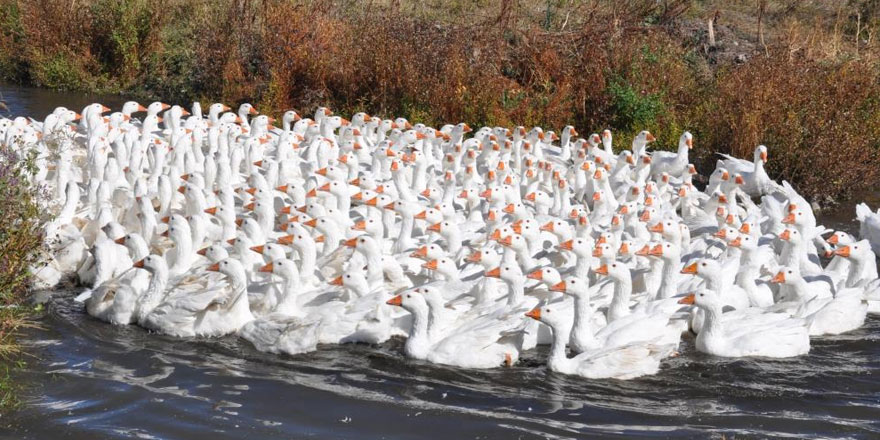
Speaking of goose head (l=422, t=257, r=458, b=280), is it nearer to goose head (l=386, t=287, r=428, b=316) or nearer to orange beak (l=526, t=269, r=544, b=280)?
orange beak (l=526, t=269, r=544, b=280)

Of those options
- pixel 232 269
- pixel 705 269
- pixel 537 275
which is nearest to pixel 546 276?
pixel 537 275

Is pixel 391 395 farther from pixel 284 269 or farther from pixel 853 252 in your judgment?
pixel 853 252

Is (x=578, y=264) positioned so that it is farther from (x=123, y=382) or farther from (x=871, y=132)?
(x=871, y=132)

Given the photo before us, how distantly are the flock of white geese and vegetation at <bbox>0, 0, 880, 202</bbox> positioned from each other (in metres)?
1.78

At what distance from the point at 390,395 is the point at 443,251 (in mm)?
2924

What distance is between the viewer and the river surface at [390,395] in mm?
8055

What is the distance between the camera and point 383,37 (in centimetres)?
2003

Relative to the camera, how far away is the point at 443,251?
11375 millimetres

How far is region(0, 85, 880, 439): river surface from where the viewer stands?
26.4 feet

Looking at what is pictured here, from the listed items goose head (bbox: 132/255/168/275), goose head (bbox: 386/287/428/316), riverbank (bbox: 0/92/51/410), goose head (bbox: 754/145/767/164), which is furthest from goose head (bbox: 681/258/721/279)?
riverbank (bbox: 0/92/51/410)

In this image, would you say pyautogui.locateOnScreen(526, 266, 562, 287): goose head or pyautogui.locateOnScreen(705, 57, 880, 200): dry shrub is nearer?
pyautogui.locateOnScreen(526, 266, 562, 287): goose head

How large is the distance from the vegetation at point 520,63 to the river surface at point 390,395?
6813 millimetres

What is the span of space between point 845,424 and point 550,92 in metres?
11.8

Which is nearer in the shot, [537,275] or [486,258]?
[537,275]
